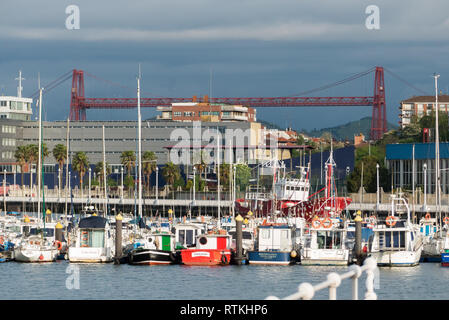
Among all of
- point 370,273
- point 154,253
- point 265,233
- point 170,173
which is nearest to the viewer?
point 370,273

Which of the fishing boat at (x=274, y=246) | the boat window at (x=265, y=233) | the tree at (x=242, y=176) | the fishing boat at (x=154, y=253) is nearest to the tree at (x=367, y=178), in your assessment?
the tree at (x=242, y=176)

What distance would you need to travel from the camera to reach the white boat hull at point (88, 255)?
58.0 metres

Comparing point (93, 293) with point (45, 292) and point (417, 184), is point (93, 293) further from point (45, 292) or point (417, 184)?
point (417, 184)

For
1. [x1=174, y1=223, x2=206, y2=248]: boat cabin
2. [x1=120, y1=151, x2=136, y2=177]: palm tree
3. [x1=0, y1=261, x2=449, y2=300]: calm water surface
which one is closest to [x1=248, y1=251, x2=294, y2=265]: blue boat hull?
[x1=0, y1=261, x2=449, y2=300]: calm water surface

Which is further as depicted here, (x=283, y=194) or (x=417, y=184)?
(x=417, y=184)

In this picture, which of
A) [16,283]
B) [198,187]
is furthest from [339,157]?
[16,283]

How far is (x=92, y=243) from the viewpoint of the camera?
2313 inches

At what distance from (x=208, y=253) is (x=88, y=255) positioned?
701 cm

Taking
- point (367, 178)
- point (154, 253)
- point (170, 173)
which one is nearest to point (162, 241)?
point (154, 253)

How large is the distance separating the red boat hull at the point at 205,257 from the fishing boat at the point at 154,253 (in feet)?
3.25

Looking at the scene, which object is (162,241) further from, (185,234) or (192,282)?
(192,282)

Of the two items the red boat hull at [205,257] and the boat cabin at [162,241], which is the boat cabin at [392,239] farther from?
the boat cabin at [162,241]

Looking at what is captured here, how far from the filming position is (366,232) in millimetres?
66625
